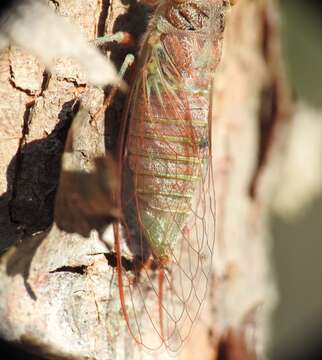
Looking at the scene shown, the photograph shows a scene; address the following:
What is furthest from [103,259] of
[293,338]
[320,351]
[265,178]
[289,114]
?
[320,351]

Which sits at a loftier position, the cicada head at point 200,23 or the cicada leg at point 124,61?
the cicada head at point 200,23

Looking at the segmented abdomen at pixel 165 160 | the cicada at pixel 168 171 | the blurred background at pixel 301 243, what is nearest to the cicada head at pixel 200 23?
the cicada at pixel 168 171

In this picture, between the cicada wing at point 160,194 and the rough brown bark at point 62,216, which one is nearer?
the rough brown bark at point 62,216

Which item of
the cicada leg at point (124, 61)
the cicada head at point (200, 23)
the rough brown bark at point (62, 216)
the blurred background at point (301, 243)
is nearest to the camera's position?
the rough brown bark at point (62, 216)

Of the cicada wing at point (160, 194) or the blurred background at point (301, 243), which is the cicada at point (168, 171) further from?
the blurred background at point (301, 243)

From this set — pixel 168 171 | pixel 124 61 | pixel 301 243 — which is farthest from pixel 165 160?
pixel 301 243

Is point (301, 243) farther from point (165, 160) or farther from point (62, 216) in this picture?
point (62, 216)
